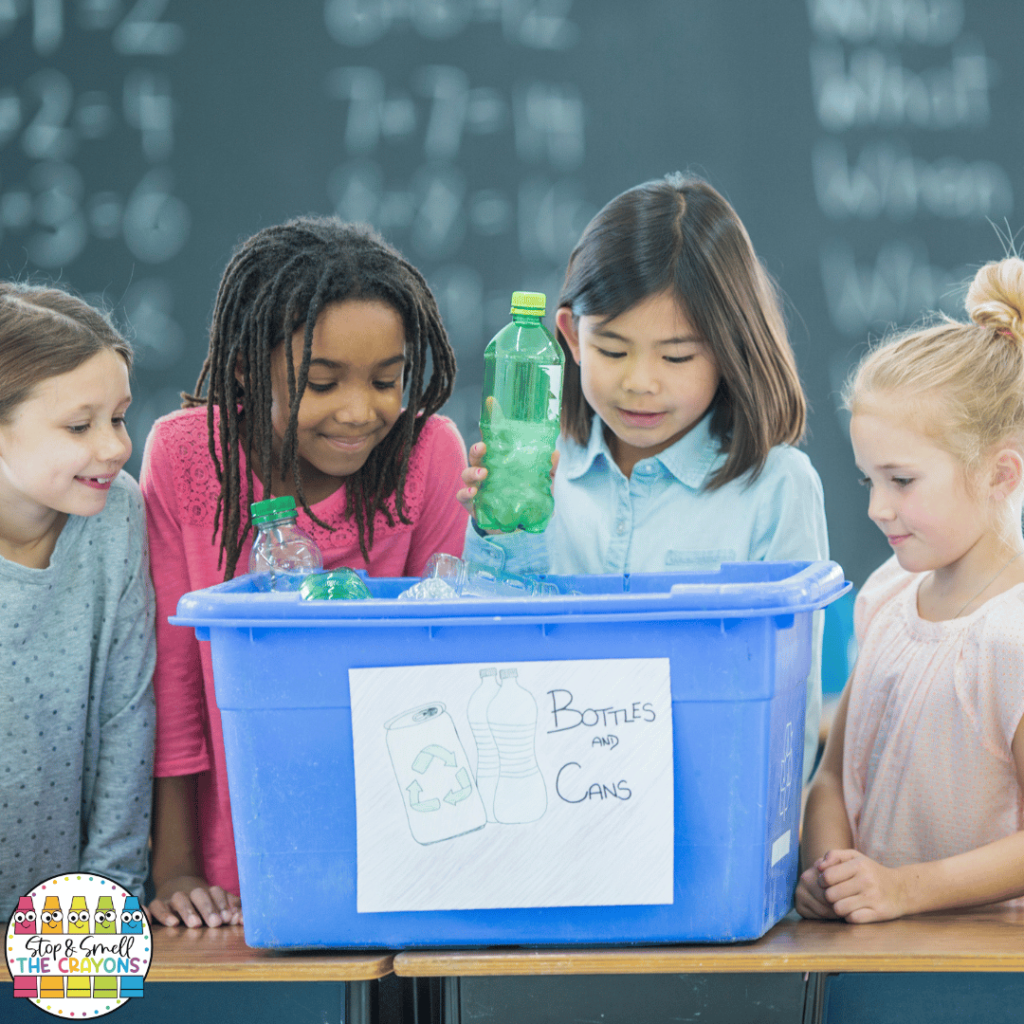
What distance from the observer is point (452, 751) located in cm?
86

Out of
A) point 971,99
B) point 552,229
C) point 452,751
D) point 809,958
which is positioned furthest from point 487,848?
point 971,99

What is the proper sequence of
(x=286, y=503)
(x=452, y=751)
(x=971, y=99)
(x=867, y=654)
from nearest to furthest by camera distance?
(x=452, y=751) → (x=286, y=503) → (x=867, y=654) → (x=971, y=99)

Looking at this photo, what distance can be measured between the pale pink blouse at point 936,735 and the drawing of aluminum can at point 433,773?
0.52 m

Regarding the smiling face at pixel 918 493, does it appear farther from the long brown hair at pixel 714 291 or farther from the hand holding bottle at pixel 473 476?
the hand holding bottle at pixel 473 476

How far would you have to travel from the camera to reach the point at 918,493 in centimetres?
114

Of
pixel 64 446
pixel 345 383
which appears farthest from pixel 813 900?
pixel 64 446

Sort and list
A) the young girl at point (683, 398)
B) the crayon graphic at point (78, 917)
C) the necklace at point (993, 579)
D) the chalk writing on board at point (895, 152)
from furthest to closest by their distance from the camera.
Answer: the chalk writing on board at point (895, 152) < the young girl at point (683, 398) < the necklace at point (993, 579) < the crayon graphic at point (78, 917)

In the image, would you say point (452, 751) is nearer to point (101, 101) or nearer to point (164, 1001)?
point (164, 1001)

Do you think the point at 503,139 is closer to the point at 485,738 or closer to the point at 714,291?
the point at 714,291

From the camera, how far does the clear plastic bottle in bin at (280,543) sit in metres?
1.09

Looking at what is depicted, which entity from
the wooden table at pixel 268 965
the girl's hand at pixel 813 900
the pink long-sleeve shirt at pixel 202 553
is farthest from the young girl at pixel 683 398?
A: the wooden table at pixel 268 965

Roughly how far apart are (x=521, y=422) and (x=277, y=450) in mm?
279

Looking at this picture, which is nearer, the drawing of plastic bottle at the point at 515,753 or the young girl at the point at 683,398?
the drawing of plastic bottle at the point at 515,753

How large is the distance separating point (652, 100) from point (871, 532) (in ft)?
3.42
